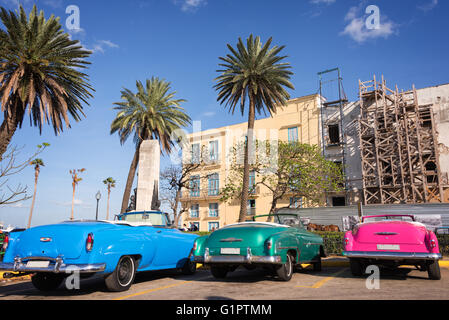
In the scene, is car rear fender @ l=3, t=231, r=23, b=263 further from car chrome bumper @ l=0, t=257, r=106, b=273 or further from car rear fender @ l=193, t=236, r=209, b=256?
car rear fender @ l=193, t=236, r=209, b=256

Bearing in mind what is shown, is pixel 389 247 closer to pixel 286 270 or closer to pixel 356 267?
pixel 356 267

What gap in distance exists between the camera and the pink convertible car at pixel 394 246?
6.84 m

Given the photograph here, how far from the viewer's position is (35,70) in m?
18.0

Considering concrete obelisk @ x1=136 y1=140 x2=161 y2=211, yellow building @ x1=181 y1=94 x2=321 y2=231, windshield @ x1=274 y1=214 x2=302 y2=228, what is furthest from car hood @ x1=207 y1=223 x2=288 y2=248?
yellow building @ x1=181 y1=94 x2=321 y2=231

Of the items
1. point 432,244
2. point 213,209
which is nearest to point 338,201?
point 213,209

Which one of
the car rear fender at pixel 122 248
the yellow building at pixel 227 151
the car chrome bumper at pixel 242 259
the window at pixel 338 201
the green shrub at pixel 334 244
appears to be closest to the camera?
the car rear fender at pixel 122 248

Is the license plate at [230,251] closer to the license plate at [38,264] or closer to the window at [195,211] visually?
the license plate at [38,264]

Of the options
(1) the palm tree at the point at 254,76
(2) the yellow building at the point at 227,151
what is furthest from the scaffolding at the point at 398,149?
(1) the palm tree at the point at 254,76

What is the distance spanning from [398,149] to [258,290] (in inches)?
1086

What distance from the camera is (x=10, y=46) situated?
57.1ft

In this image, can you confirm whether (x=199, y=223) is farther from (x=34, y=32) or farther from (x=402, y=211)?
(x=34, y=32)

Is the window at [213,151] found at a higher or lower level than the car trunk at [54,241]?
higher

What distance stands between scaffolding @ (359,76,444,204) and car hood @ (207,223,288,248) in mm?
25005

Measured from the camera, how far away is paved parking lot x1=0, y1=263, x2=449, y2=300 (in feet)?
18.1
